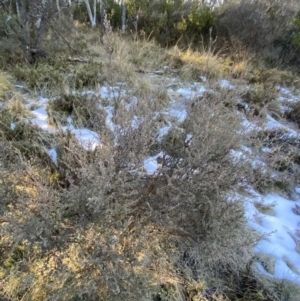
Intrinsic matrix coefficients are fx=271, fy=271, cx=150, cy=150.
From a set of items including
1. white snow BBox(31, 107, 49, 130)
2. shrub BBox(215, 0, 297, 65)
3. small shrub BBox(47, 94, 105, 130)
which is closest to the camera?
white snow BBox(31, 107, 49, 130)

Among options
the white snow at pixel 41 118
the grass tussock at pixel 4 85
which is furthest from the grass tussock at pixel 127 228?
the grass tussock at pixel 4 85

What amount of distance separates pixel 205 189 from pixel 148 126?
0.58 metres

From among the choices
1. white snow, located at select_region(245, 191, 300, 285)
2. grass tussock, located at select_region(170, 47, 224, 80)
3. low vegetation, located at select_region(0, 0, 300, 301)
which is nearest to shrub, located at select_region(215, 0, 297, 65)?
grass tussock, located at select_region(170, 47, 224, 80)

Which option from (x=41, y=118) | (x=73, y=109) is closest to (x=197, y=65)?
(x=73, y=109)

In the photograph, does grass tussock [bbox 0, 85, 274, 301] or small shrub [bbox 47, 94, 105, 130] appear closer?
grass tussock [bbox 0, 85, 274, 301]

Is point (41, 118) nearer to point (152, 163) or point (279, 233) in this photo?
point (152, 163)

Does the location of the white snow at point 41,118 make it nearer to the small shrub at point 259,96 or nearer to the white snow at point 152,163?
the white snow at point 152,163

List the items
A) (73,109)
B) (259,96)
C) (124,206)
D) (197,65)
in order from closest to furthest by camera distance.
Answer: (124,206) < (73,109) < (259,96) < (197,65)

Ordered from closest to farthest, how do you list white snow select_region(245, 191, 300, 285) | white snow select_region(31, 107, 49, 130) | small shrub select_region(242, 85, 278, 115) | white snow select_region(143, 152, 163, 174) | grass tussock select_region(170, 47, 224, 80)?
white snow select_region(245, 191, 300, 285) → white snow select_region(143, 152, 163, 174) → white snow select_region(31, 107, 49, 130) → small shrub select_region(242, 85, 278, 115) → grass tussock select_region(170, 47, 224, 80)

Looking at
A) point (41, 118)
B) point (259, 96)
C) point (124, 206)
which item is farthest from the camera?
point (259, 96)

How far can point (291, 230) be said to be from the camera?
2592 mm

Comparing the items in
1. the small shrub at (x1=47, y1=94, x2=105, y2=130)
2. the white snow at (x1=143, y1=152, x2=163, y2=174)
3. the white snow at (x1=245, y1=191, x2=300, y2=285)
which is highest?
the small shrub at (x1=47, y1=94, x2=105, y2=130)

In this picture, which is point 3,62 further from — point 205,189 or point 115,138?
point 205,189

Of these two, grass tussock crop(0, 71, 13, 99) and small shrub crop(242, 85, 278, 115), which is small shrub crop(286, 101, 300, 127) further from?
grass tussock crop(0, 71, 13, 99)
